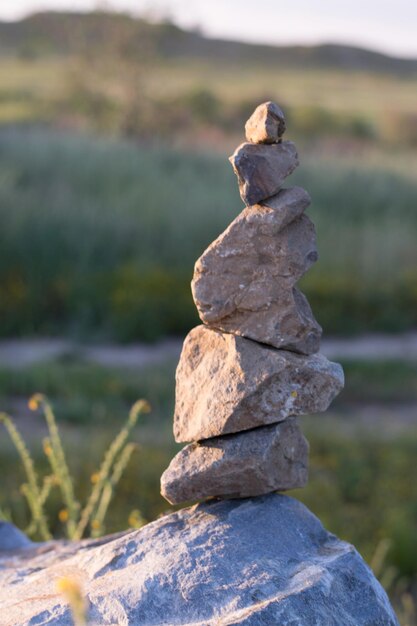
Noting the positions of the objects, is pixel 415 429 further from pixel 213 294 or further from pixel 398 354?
pixel 213 294

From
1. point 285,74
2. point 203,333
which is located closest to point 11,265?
point 203,333

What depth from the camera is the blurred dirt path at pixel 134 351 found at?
1062 centimetres

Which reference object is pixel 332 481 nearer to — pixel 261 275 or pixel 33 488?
pixel 33 488

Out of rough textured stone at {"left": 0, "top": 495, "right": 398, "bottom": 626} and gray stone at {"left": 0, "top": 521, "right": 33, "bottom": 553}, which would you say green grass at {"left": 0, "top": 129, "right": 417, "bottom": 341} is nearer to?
gray stone at {"left": 0, "top": 521, "right": 33, "bottom": 553}

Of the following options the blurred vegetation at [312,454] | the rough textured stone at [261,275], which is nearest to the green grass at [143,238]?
the blurred vegetation at [312,454]

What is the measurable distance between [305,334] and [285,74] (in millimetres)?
61725

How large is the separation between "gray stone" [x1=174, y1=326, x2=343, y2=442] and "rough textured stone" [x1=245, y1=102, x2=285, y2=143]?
0.55 meters

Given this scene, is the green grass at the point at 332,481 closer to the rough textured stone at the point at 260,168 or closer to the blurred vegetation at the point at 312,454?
the blurred vegetation at the point at 312,454

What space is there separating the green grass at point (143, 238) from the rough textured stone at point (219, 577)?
347 inches

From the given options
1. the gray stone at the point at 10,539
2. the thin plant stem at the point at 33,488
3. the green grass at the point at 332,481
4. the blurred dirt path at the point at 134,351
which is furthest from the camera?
the blurred dirt path at the point at 134,351

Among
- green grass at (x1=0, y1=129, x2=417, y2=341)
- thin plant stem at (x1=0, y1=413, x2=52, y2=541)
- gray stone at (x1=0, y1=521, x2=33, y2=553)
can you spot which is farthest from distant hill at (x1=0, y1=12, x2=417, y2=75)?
gray stone at (x1=0, y1=521, x2=33, y2=553)

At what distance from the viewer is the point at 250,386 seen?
256 centimetres

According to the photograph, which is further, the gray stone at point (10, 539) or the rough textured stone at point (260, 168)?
the gray stone at point (10, 539)

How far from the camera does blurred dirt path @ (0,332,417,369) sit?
34.9 ft
